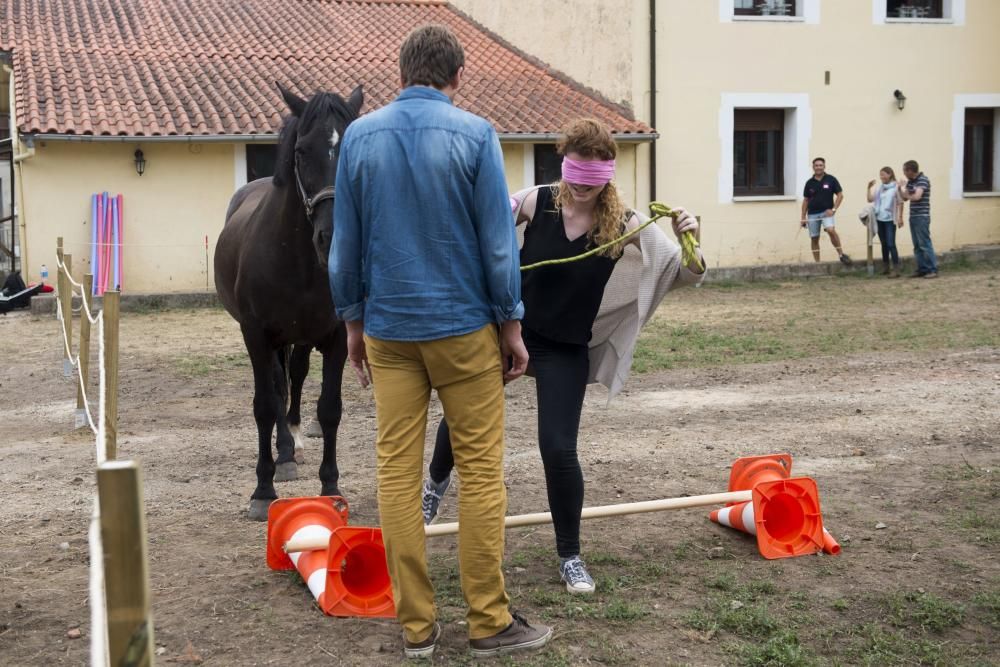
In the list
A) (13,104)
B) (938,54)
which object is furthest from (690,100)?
(13,104)

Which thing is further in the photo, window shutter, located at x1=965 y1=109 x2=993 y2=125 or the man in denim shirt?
window shutter, located at x1=965 y1=109 x2=993 y2=125

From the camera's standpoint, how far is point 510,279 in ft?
11.5

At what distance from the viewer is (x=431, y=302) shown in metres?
3.47

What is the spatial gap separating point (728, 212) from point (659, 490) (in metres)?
15.6

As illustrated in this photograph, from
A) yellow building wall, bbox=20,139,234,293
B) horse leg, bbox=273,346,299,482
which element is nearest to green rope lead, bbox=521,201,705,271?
A: horse leg, bbox=273,346,299,482

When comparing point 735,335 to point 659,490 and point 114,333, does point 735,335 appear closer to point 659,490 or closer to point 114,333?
point 659,490

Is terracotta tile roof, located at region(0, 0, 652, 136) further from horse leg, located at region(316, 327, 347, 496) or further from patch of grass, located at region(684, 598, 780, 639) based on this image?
patch of grass, located at region(684, 598, 780, 639)

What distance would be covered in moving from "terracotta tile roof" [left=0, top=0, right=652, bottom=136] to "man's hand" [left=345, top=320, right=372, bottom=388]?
49.1 ft

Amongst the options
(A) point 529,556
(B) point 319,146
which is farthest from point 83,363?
(A) point 529,556

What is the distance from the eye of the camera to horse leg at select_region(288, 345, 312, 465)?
7055 mm

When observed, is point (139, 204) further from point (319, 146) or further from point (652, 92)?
point (319, 146)

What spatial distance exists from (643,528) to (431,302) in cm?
219

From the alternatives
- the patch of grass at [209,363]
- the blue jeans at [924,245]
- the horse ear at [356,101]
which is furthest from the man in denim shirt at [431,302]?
the blue jeans at [924,245]

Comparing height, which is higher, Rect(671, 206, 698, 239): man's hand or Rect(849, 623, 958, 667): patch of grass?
Rect(671, 206, 698, 239): man's hand
